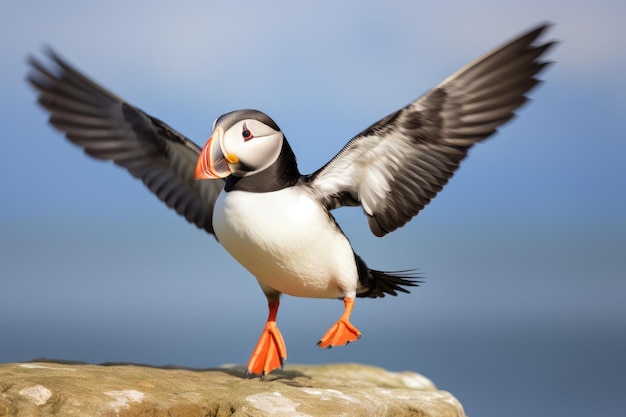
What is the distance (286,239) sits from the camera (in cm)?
521

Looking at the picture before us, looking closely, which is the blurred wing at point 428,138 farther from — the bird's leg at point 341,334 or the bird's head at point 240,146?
the bird's leg at point 341,334

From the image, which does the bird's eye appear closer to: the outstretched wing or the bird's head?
the bird's head

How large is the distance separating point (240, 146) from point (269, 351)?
1.80m

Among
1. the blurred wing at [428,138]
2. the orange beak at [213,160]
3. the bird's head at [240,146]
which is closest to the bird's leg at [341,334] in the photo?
the blurred wing at [428,138]

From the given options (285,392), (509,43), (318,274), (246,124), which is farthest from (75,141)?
(509,43)

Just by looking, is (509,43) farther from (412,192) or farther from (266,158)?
(266,158)

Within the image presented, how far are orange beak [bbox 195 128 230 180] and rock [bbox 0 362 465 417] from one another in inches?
56.7

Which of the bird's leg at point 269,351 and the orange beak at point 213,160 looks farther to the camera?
the bird's leg at point 269,351

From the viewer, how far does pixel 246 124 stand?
5.24 m

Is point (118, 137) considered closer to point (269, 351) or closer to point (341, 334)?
point (269, 351)

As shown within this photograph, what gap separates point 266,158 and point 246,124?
291 mm

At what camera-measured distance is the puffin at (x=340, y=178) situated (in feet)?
16.8

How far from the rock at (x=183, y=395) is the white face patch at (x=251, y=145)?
155cm

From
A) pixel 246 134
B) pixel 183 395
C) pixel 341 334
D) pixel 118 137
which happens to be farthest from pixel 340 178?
pixel 118 137
